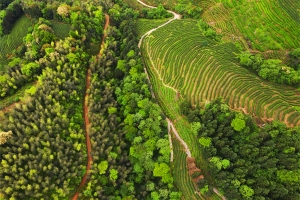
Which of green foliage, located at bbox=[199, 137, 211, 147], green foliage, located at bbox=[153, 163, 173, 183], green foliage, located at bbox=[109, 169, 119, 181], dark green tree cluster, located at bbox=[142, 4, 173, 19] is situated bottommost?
green foliage, located at bbox=[153, 163, 173, 183]

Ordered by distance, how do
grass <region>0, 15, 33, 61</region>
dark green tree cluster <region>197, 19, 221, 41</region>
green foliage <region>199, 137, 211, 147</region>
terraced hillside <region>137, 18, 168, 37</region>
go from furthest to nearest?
terraced hillside <region>137, 18, 168, 37</region>, grass <region>0, 15, 33, 61</region>, dark green tree cluster <region>197, 19, 221, 41</region>, green foliage <region>199, 137, 211, 147</region>

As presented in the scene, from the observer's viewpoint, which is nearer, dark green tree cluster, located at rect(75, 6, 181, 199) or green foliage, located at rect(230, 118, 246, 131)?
dark green tree cluster, located at rect(75, 6, 181, 199)

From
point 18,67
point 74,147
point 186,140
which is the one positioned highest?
point 18,67

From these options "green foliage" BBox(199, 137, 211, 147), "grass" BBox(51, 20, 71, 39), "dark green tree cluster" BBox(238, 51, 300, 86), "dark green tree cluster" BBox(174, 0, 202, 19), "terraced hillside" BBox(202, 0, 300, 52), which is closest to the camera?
"green foliage" BBox(199, 137, 211, 147)

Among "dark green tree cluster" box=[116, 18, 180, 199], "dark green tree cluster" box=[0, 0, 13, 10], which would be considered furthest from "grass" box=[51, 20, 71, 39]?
"dark green tree cluster" box=[0, 0, 13, 10]

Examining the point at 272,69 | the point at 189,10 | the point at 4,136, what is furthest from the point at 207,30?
the point at 4,136

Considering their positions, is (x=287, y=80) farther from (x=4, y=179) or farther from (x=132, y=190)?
(x=4, y=179)

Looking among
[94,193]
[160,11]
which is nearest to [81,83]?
[94,193]

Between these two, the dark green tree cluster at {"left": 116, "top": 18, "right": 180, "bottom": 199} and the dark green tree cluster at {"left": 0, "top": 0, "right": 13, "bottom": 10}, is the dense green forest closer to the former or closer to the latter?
the dark green tree cluster at {"left": 116, "top": 18, "right": 180, "bottom": 199}
